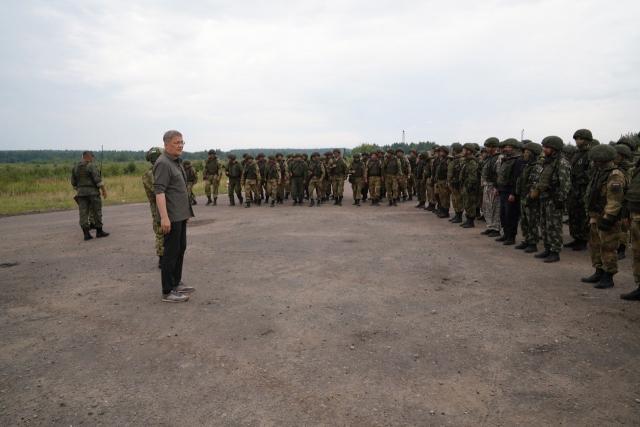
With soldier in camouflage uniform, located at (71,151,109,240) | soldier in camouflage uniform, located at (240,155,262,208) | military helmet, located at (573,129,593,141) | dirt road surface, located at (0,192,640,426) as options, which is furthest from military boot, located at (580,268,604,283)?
soldier in camouflage uniform, located at (240,155,262,208)

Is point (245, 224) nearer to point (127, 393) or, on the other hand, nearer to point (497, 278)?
point (497, 278)

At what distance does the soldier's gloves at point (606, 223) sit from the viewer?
5496 millimetres

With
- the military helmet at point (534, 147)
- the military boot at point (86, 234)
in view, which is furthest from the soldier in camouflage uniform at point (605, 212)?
the military boot at point (86, 234)

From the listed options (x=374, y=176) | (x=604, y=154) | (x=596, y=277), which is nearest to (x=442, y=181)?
(x=374, y=176)

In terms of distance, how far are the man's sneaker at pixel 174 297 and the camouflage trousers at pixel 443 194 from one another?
28.2ft

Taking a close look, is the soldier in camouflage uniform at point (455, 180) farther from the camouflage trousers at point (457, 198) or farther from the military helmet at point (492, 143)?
the military helmet at point (492, 143)

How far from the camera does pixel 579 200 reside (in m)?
8.08

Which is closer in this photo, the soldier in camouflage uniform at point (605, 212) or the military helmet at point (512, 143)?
the soldier in camouflage uniform at point (605, 212)

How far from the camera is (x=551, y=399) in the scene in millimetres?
3117

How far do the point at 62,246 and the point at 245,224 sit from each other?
4.25 metres

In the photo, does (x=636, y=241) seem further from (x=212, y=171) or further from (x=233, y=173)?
(x=212, y=171)

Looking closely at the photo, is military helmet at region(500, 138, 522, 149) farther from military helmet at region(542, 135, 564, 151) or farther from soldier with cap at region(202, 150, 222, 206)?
soldier with cap at region(202, 150, 222, 206)

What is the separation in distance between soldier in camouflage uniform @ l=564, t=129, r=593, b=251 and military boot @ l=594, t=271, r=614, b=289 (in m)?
2.41

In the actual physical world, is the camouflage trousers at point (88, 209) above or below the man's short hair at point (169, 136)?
below
